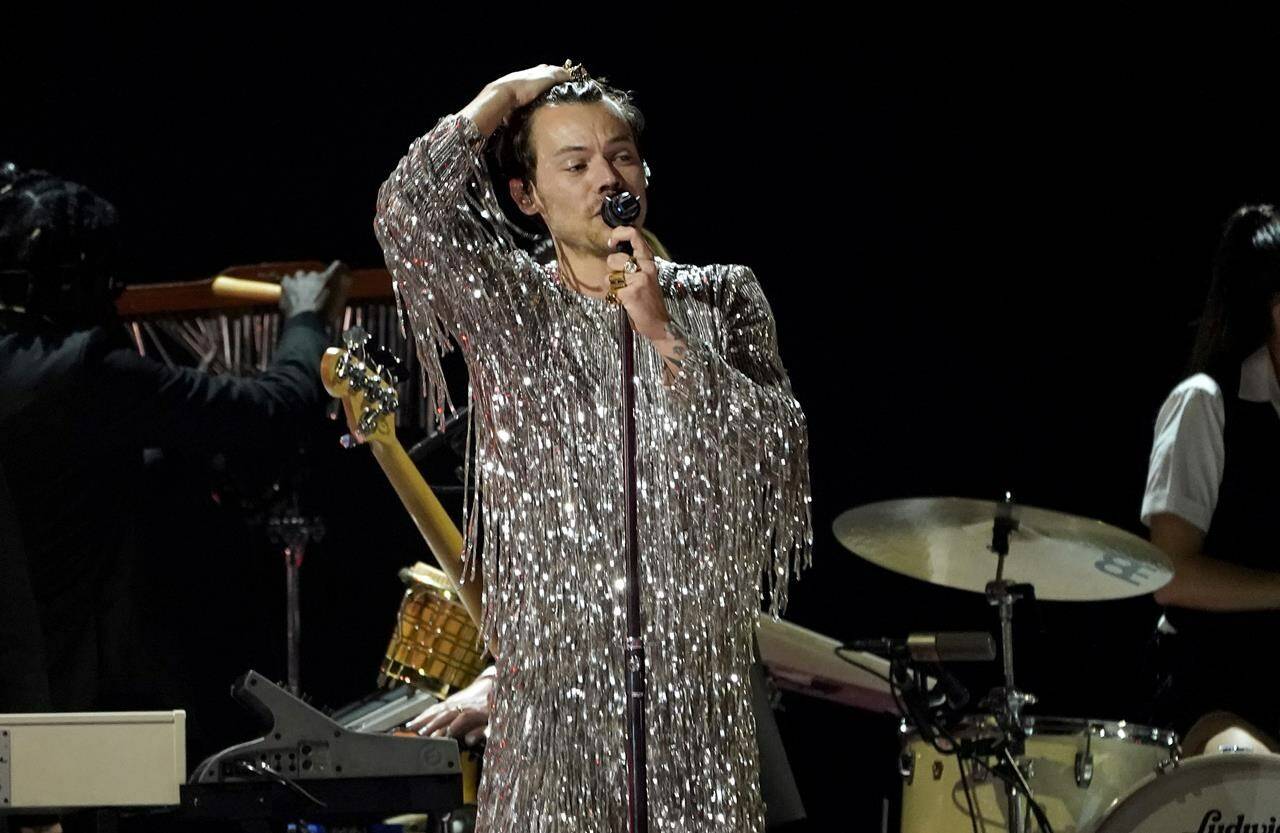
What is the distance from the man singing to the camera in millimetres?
1805

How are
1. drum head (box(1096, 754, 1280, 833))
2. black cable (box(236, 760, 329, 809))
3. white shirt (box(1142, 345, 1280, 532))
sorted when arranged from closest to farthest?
black cable (box(236, 760, 329, 809)), drum head (box(1096, 754, 1280, 833)), white shirt (box(1142, 345, 1280, 532))

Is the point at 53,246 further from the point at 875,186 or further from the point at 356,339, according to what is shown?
the point at 875,186

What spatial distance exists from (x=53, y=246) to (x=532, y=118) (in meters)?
1.44

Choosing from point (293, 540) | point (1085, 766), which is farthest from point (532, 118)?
point (293, 540)

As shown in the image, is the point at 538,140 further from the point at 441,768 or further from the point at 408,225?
the point at 441,768

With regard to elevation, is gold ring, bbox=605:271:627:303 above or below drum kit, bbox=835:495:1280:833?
above

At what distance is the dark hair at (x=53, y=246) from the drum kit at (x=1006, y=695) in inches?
32.3

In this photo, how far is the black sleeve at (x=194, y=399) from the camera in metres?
3.10

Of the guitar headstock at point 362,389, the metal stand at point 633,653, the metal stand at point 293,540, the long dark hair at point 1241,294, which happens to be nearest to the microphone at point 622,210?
the metal stand at point 633,653

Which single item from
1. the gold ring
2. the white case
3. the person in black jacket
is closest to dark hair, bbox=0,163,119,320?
the person in black jacket

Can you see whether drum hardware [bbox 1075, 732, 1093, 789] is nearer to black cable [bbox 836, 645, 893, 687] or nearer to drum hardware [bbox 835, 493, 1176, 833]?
drum hardware [bbox 835, 493, 1176, 833]

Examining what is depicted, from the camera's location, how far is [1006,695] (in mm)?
3139

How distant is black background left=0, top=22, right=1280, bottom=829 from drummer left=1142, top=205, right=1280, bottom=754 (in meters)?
0.67

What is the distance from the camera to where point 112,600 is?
313 centimetres
